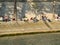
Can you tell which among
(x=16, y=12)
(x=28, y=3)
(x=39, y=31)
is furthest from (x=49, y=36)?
(x=28, y=3)

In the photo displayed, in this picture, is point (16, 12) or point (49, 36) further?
point (16, 12)

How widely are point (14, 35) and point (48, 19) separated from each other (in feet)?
22.7

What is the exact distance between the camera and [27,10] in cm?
3888

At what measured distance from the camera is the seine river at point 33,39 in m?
27.5

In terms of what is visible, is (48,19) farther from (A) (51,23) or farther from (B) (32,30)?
(B) (32,30)

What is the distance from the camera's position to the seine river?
27516mm

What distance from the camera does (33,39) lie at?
97.1ft

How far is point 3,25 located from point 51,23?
5.26 meters

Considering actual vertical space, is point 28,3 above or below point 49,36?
above

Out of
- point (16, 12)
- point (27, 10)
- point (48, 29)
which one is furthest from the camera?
point (27, 10)

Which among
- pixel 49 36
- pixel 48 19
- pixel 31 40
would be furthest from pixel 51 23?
pixel 31 40

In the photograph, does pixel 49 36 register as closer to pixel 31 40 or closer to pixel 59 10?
pixel 31 40

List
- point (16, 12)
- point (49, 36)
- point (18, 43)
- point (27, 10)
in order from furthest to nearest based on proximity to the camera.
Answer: point (27, 10) → point (16, 12) → point (49, 36) → point (18, 43)

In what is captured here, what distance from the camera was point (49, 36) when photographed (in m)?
31.1
